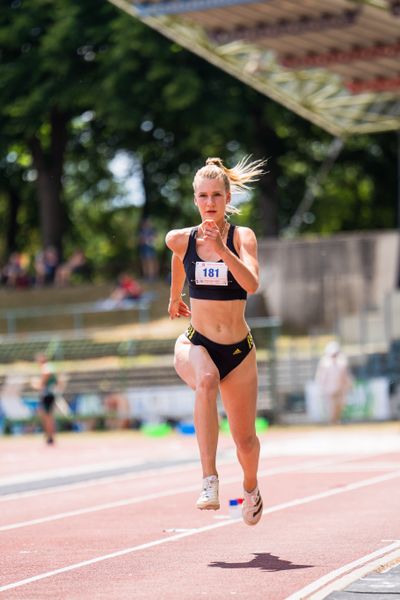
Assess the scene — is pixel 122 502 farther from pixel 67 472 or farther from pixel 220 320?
pixel 220 320

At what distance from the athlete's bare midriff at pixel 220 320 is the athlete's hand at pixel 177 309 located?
1.24 feet

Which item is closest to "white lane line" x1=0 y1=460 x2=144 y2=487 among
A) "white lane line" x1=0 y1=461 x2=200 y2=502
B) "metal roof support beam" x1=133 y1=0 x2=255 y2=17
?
"white lane line" x1=0 y1=461 x2=200 y2=502

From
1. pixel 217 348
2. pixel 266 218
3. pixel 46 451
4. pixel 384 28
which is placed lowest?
pixel 46 451

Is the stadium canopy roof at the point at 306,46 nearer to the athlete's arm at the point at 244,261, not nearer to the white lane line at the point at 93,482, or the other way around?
the white lane line at the point at 93,482

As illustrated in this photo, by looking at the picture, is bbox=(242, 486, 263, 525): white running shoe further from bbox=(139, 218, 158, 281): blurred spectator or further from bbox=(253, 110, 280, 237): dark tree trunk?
bbox=(253, 110, 280, 237): dark tree trunk

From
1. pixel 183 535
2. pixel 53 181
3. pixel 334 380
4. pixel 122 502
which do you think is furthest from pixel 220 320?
pixel 53 181

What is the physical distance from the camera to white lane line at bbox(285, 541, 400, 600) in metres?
8.02

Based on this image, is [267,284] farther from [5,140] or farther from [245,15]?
[5,140]

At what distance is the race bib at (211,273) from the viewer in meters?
9.52

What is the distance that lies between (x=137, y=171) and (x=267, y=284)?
1597cm

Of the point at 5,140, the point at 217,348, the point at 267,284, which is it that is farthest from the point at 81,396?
the point at 217,348

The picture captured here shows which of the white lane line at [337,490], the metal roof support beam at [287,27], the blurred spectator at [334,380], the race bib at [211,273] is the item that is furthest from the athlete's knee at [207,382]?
the metal roof support beam at [287,27]

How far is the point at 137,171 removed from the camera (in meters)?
55.7

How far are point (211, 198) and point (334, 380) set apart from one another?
78.4ft
